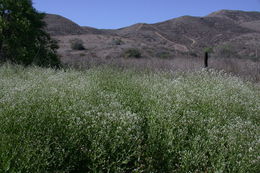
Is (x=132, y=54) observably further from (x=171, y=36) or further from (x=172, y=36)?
(x=172, y=36)

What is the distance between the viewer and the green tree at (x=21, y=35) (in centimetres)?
852

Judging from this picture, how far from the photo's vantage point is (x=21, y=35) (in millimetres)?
8797

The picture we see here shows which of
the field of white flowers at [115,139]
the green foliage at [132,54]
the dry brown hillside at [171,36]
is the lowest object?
the field of white flowers at [115,139]

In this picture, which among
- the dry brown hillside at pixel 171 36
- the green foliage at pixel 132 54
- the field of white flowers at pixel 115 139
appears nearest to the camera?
the field of white flowers at pixel 115 139

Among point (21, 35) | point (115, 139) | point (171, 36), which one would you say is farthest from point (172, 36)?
point (115, 139)

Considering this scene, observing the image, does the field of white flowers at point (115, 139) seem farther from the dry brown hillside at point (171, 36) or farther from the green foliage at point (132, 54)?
the dry brown hillside at point (171, 36)

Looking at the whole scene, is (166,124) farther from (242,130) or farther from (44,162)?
(44,162)

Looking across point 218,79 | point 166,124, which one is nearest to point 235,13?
point 218,79

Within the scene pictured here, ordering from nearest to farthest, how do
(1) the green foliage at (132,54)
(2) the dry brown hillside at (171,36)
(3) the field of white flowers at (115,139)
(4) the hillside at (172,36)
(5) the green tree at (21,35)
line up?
(3) the field of white flowers at (115,139) → (5) the green tree at (21,35) → (1) the green foliage at (132,54) → (2) the dry brown hillside at (171,36) → (4) the hillside at (172,36)

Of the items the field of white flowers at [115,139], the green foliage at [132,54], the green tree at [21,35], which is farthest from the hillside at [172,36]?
the field of white flowers at [115,139]

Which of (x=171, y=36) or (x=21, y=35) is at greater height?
(x=171, y=36)

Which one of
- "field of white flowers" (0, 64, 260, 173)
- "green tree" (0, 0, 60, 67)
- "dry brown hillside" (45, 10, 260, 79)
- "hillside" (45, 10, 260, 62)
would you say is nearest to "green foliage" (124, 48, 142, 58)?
"dry brown hillside" (45, 10, 260, 79)

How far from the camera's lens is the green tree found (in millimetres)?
8519

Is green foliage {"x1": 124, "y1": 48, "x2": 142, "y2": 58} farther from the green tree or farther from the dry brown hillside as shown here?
the green tree
